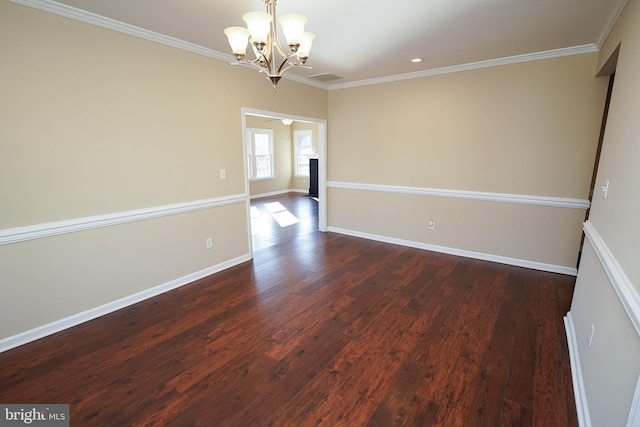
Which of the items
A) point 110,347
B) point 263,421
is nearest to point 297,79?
point 110,347

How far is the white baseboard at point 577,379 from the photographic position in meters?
1.71

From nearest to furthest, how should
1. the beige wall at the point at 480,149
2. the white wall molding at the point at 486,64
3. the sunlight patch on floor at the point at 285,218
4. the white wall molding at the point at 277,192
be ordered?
the white wall molding at the point at 486,64
the beige wall at the point at 480,149
the sunlight patch on floor at the point at 285,218
the white wall molding at the point at 277,192

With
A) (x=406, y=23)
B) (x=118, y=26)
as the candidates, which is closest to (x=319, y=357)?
(x=406, y=23)

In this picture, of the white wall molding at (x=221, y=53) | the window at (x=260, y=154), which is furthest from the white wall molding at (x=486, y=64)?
the window at (x=260, y=154)

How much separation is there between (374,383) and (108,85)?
131 inches

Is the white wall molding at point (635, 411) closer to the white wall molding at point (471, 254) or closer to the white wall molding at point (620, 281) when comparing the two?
the white wall molding at point (620, 281)

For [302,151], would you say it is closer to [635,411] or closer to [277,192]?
[277,192]

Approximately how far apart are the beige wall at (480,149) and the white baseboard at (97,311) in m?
2.96

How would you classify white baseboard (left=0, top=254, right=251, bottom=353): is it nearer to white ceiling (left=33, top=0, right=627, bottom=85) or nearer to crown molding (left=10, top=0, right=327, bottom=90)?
crown molding (left=10, top=0, right=327, bottom=90)

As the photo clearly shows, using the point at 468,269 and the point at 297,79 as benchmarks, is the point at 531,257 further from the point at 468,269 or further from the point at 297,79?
the point at 297,79

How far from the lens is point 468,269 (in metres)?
3.96

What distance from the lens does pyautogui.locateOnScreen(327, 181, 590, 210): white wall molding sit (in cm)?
362

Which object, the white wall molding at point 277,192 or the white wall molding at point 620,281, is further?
the white wall molding at point 277,192

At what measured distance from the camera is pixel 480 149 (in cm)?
409
